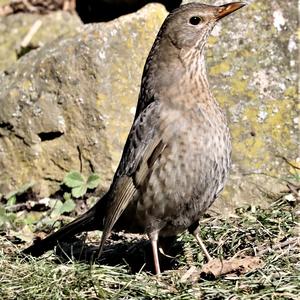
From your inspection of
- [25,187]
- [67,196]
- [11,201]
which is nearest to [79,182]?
[67,196]

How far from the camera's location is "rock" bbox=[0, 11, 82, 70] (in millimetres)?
10445

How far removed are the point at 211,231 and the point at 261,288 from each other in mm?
1351

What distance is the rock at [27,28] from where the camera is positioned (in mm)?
10445

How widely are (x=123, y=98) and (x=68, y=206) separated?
3.58 ft

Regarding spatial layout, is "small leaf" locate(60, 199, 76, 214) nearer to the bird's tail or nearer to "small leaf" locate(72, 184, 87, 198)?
"small leaf" locate(72, 184, 87, 198)

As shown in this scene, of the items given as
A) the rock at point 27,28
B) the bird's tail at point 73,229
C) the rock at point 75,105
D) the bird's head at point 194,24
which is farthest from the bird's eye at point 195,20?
the rock at point 27,28

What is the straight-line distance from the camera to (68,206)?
7.70 metres

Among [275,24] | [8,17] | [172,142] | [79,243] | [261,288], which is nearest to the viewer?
[261,288]

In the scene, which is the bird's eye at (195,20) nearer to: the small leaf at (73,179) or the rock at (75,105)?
the rock at (75,105)

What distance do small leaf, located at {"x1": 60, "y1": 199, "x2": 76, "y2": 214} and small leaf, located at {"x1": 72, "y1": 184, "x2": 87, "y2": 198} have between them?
7 cm

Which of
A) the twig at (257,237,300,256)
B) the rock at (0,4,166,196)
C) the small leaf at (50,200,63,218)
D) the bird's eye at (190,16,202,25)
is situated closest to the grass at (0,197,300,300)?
the twig at (257,237,300,256)

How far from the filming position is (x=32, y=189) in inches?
315

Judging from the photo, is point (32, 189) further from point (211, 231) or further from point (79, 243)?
point (211, 231)

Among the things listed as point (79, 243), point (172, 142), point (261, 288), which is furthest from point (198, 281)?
point (79, 243)
